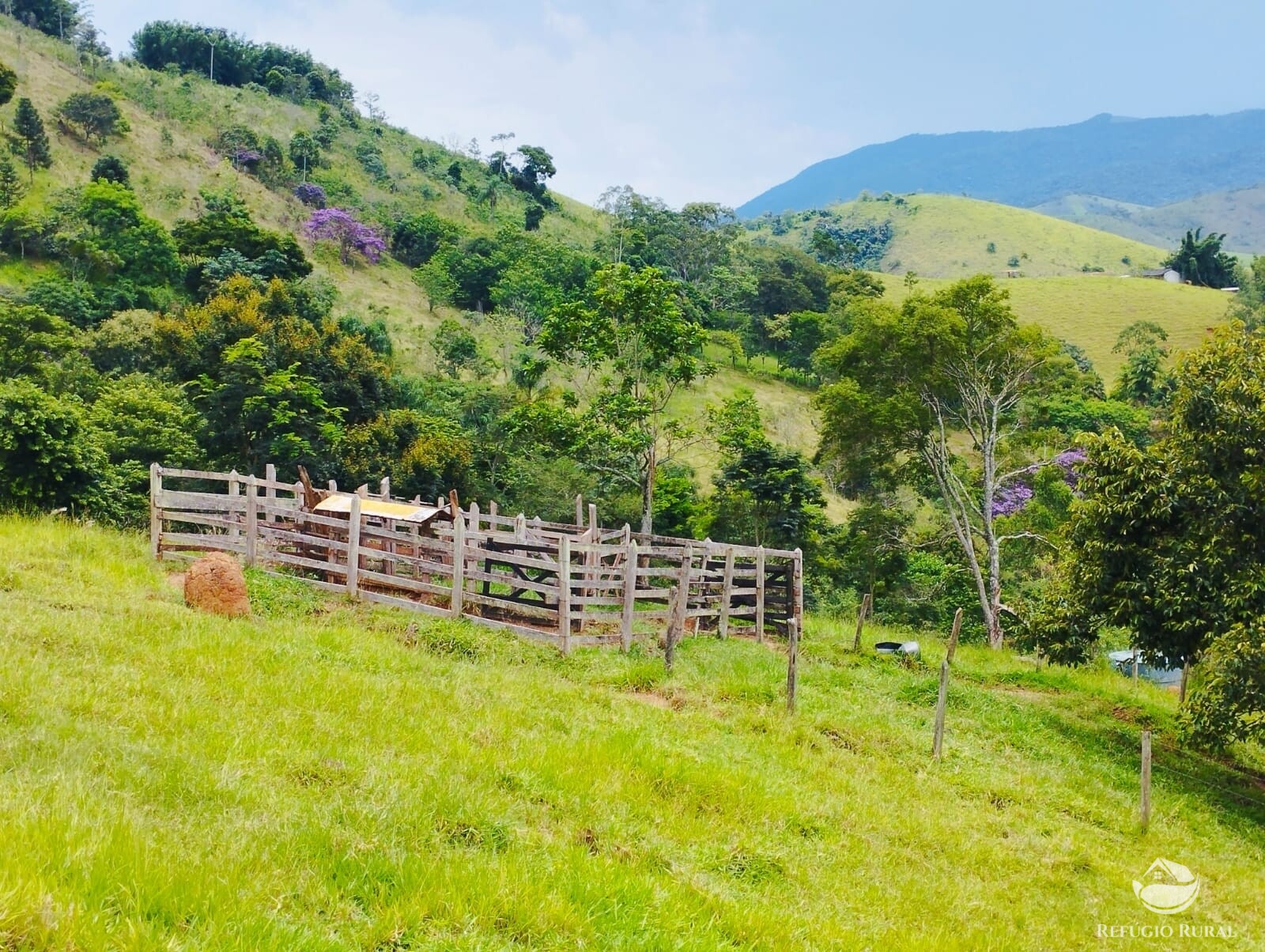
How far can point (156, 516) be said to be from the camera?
16219 millimetres

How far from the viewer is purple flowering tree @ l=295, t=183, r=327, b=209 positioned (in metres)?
Result: 65.4

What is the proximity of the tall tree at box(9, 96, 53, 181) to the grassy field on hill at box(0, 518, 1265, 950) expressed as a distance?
46.2 metres

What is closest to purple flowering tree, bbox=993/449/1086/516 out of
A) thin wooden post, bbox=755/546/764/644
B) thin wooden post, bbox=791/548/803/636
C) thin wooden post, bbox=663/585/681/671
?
thin wooden post, bbox=791/548/803/636

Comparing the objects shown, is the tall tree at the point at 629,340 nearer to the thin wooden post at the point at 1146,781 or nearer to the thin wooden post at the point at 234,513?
the thin wooden post at the point at 234,513

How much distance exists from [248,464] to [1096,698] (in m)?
29.2

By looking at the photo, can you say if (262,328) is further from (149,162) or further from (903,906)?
(903,906)

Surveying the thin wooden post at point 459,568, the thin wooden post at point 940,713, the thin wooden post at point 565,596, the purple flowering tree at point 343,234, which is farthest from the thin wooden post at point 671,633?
the purple flowering tree at point 343,234

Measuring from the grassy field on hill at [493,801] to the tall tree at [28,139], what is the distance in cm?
4622

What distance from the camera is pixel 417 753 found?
24.5 feet

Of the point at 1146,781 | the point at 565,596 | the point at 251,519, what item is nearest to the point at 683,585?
the point at 565,596

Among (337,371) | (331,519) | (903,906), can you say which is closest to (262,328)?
(337,371)

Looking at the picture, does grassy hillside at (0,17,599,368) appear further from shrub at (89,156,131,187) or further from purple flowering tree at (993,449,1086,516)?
purple flowering tree at (993,449,1086,516)

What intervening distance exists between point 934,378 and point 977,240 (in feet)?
405

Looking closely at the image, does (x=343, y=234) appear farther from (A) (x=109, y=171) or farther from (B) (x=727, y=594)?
(B) (x=727, y=594)
